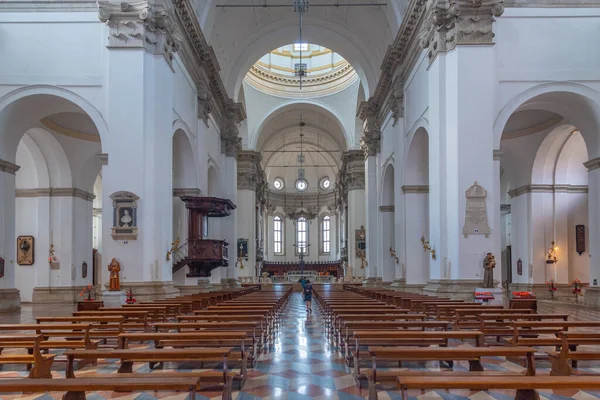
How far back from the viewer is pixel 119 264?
14.4m

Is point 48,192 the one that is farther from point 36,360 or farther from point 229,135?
point 36,360

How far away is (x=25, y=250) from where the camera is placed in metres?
20.2

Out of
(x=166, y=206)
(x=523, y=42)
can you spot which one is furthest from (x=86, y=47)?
(x=523, y=42)

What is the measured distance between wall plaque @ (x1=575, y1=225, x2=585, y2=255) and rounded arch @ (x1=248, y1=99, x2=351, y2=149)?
22.1 metres

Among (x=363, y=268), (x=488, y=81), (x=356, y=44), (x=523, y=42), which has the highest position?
(x=356, y=44)

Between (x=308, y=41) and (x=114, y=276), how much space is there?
19.1 m

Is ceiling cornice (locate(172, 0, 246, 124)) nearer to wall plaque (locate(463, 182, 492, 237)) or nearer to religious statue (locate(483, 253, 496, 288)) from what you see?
wall plaque (locate(463, 182, 492, 237))

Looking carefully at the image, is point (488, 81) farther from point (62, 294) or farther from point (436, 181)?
point (62, 294)

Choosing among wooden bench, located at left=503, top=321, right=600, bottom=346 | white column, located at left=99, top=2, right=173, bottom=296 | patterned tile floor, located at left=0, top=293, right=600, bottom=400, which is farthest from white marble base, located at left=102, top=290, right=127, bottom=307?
wooden bench, located at left=503, top=321, right=600, bottom=346

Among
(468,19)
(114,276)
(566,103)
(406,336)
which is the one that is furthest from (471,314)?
(566,103)

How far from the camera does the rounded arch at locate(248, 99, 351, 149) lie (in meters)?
40.6

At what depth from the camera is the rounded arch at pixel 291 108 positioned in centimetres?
4062

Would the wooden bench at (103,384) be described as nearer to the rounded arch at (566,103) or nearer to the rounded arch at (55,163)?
the rounded arch at (566,103)

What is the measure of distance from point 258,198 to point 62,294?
26159mm
